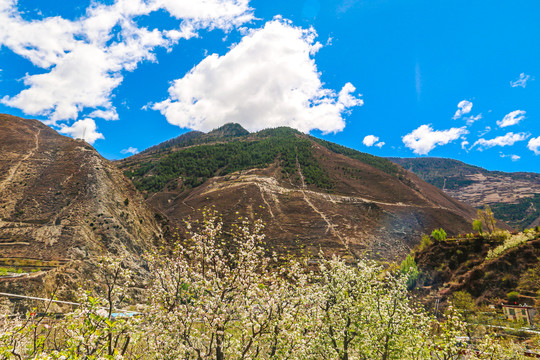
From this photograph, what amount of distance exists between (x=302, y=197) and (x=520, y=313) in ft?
214

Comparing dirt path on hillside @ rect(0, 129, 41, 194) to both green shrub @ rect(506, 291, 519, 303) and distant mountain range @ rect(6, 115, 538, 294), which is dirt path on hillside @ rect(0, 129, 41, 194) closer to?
distant mountain range @ rect(6, 115, 538, 294)

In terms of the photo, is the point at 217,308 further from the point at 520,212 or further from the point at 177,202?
the point at 520,212

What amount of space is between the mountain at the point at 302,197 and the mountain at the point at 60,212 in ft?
84.2

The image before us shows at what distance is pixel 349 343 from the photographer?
1013cm

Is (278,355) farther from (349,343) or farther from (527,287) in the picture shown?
(527,287)

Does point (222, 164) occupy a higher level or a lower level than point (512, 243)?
higher

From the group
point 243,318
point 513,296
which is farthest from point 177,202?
point 243,318

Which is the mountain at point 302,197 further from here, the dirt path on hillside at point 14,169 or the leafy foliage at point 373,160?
the dirt path on hillside at point 14,169

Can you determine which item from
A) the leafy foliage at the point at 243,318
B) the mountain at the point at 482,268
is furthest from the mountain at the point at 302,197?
the leafy foliage at the point at 243,318

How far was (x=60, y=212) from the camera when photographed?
3841 centimetres

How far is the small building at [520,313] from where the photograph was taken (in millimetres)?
22234

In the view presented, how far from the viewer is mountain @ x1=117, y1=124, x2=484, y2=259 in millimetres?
71375

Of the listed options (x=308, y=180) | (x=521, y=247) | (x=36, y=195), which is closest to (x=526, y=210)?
(x=308, y=180)

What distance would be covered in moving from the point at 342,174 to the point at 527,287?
284 ft
